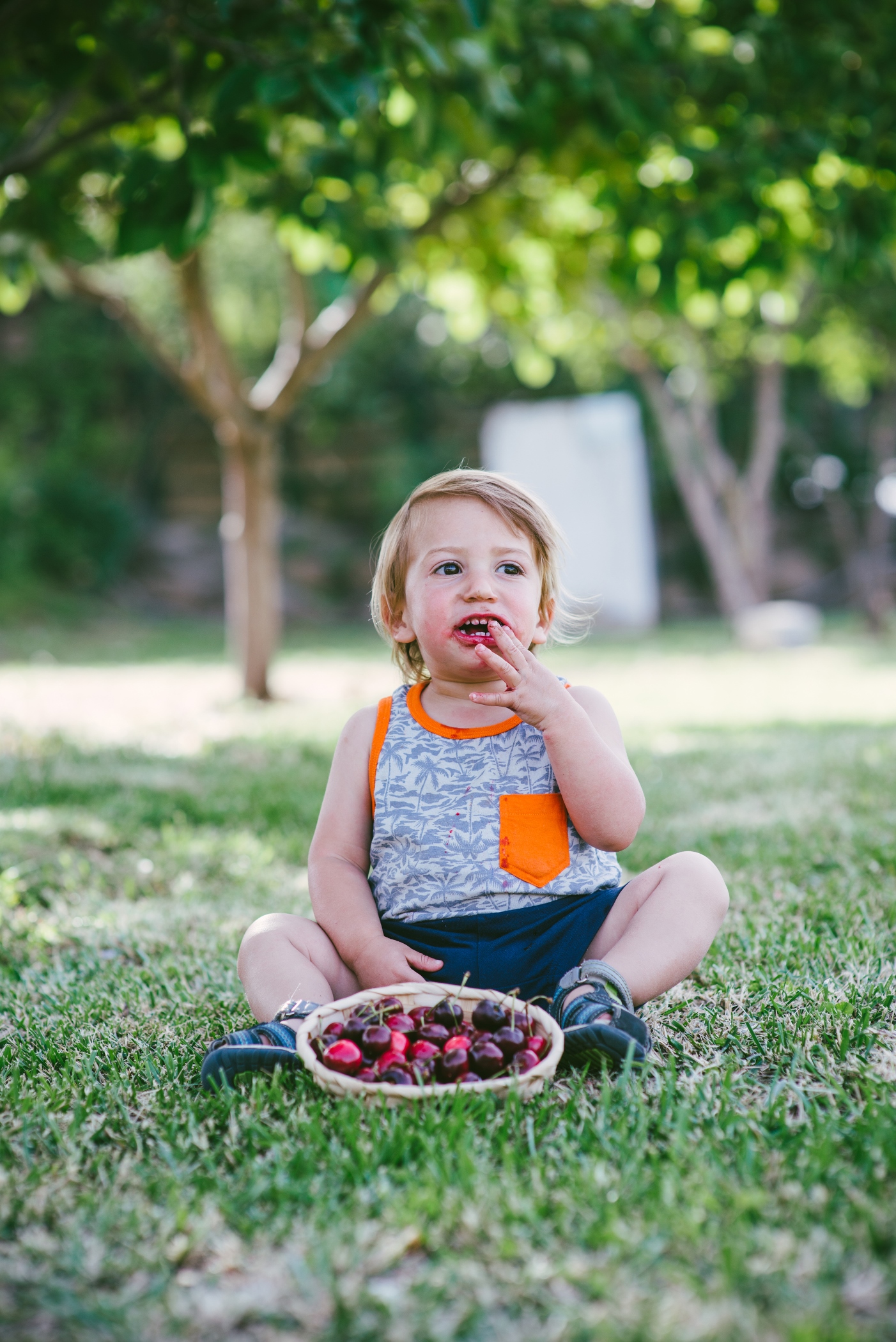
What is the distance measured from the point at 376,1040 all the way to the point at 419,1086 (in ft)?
0.32

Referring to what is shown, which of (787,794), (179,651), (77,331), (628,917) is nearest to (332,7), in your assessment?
(628,917)

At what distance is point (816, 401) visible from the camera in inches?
734

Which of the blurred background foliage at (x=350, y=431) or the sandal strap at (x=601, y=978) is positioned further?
the blurred background foliage at (x=350, y=431)

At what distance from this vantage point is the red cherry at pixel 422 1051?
155 centimetres

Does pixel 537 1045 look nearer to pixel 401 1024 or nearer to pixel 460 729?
pixel 401 1024

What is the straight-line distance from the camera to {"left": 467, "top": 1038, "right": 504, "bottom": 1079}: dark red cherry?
1.52 m

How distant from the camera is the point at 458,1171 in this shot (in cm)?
133

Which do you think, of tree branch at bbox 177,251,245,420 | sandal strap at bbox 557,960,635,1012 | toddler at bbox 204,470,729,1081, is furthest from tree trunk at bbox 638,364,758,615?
sandal strap at bbox 557,960,635,1012

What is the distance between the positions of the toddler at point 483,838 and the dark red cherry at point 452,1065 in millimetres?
232

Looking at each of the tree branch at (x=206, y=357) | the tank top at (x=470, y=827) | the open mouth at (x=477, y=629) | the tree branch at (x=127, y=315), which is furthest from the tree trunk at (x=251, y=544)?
Result: the open mouth at (x=477, y=629)

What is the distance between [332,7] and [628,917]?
2368mm

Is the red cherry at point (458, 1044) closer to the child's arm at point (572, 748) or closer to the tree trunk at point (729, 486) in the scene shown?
the child's arm at point (572, 748)

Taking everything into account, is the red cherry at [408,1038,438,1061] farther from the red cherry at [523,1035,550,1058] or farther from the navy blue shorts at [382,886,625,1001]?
the navy blue shorts at [382,886,625,1001]

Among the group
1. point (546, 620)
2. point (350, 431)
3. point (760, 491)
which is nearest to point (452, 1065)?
point (546, 620)
